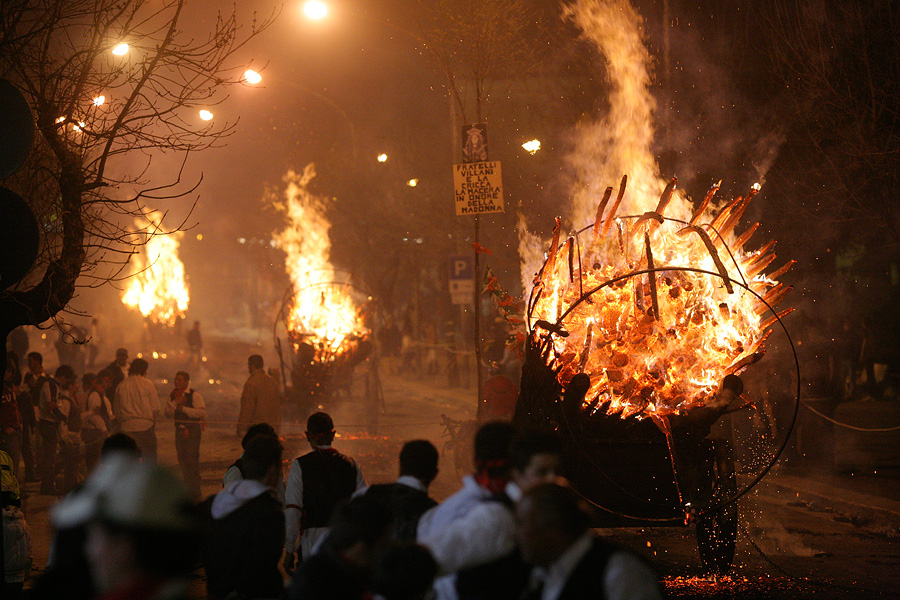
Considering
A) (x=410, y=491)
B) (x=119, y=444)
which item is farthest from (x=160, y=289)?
(x=410, y=491)

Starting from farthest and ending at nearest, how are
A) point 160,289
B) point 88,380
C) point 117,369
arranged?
1. point 160,289
2. point 117,369
3. point 88,380

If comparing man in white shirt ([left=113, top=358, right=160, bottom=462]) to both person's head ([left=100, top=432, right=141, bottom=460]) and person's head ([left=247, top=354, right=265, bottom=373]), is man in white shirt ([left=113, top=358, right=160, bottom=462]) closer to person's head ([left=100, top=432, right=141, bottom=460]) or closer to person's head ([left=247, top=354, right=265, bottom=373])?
person's head ([left=247, top=354, right=265, bottom=373])

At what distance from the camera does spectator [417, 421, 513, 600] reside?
333cm

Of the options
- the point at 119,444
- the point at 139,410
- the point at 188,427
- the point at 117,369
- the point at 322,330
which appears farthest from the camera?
the point at 322,330

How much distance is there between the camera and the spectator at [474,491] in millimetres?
3330

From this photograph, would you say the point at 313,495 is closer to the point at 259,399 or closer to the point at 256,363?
the point at 259,399

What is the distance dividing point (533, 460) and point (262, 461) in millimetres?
1674

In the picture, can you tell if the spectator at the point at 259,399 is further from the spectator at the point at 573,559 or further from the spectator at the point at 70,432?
the spectator at the point at 573,559

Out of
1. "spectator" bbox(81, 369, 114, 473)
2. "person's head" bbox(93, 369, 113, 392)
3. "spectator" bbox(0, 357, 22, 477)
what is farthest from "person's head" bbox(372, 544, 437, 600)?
"person's head" bbox(93, 369, 113, 392)

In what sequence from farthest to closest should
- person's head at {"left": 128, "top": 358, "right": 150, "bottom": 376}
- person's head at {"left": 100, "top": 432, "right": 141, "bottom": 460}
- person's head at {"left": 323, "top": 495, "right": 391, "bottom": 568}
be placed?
person's head at {"left": 128, "top": 358, "right": 150, "bottom": 376} < person's head at {"left": 100, "top": 432, "right": 141, "bottom": 460} < person's head at {"left": 323, "top": 495, "right": 391, "bottom": 568}

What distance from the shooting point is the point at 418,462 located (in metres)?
4.22

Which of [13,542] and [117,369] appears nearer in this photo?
[13,542]

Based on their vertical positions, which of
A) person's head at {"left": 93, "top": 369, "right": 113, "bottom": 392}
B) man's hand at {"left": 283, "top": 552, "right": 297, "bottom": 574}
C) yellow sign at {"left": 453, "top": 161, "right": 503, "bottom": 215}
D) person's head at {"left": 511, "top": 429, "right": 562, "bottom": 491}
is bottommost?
man's hand at {"left": 283, "top": 552, "right": 297, "bottom": 574}

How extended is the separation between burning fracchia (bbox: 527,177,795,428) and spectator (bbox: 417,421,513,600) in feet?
10.9
